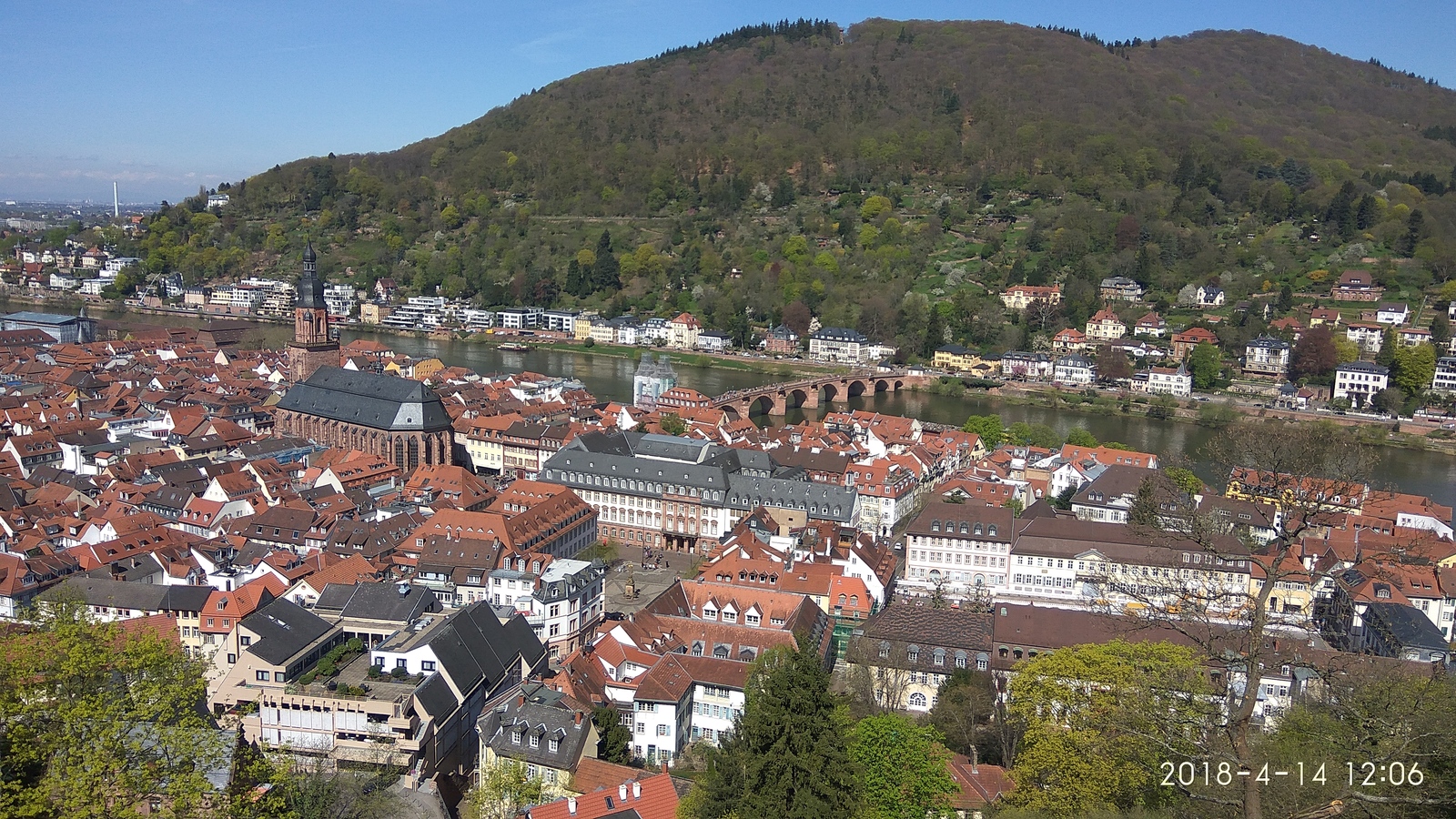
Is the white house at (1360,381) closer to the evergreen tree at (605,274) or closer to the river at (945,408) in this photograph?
the river at (945,408)

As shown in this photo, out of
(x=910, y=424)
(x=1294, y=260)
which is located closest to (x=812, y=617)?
(x=910, y=424)

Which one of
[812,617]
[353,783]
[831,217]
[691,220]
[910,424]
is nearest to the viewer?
[353,783]

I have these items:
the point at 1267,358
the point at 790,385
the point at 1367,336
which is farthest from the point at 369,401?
the point at 1367,336

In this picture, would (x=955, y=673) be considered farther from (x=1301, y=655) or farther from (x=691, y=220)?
(x=691, y=220)

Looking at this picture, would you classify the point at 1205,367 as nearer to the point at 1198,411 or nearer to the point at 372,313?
the point at 1198,411

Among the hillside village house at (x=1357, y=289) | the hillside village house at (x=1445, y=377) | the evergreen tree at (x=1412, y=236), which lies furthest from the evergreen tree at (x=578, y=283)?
the evergreen tree at (x=1412, y=236)
